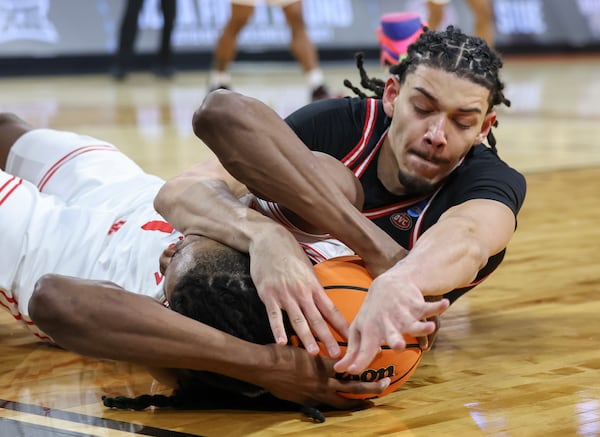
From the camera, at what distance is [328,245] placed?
278cm

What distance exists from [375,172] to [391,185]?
0.06 metres

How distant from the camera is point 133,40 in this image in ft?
42.6

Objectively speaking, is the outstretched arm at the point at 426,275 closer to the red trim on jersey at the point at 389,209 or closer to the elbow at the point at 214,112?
the red trim on jersey at the point at 389,209

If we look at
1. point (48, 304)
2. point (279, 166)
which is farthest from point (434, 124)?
point (48, 304)

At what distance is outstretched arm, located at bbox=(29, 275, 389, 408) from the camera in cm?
231

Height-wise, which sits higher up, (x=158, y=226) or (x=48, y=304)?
(x=48, y=304)

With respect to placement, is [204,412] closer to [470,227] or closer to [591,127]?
[470,227]

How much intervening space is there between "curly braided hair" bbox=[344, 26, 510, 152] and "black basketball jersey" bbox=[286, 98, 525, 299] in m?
0.15

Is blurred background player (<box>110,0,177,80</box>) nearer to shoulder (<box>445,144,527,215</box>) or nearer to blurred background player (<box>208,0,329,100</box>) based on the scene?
blurred background player (<box>208,0,329,100</box>)

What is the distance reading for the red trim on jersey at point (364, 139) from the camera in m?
2.92

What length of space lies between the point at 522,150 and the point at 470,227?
4.62 m

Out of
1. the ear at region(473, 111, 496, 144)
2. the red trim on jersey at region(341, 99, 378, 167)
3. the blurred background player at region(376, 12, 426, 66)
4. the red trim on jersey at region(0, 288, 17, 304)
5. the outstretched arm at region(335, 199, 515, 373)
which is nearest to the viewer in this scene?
the outstretched arm at region(335, 199, 515, 373)

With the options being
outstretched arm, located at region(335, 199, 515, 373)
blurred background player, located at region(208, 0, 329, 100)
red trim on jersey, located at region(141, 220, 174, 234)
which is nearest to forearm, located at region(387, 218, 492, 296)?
outstretched arm, located at region(335, 199, 515, 373)

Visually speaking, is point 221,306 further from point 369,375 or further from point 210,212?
point 369,375
